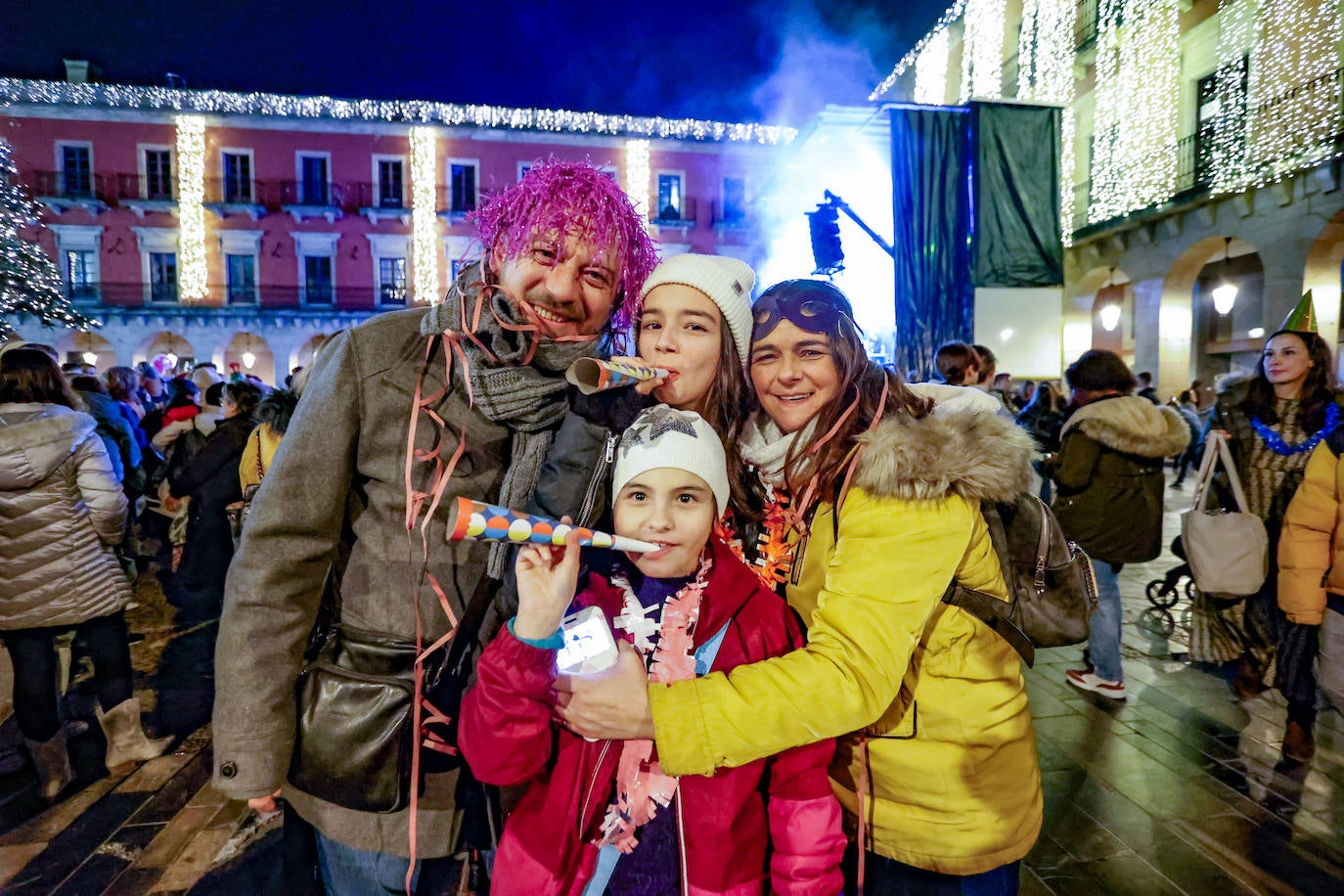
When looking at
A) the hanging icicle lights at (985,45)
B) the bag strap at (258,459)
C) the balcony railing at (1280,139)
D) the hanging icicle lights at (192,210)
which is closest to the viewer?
the bag strap at (258,459)

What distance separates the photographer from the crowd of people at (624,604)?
1.41m

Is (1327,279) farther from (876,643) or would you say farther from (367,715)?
(367,715)

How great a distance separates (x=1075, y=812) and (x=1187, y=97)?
54.3 feet

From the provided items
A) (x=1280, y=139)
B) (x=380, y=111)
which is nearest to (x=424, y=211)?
(x=380, y=111)

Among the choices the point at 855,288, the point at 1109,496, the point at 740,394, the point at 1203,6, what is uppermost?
the point at 1203,6

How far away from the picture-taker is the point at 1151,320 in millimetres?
15398

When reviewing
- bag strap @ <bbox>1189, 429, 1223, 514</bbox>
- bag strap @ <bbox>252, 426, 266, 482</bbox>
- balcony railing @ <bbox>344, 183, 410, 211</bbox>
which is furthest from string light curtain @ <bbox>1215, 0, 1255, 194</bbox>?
balcony railing @ <bbox>344, 183, 410, 211</bbox>

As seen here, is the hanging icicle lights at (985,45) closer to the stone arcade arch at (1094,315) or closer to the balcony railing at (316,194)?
the stone arcade arch at (1094,315)

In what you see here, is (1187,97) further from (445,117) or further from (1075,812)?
(445,117)

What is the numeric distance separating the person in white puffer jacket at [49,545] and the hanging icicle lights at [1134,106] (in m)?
18.4

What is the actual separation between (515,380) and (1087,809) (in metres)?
3.53

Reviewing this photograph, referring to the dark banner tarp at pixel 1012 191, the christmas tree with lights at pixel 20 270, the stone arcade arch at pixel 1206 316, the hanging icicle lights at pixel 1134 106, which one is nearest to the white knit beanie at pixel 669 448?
the dark banner tarp at pixel 1012 191

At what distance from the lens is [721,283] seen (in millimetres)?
2045

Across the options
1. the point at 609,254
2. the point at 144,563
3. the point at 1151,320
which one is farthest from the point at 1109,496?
the point at 1151,320
